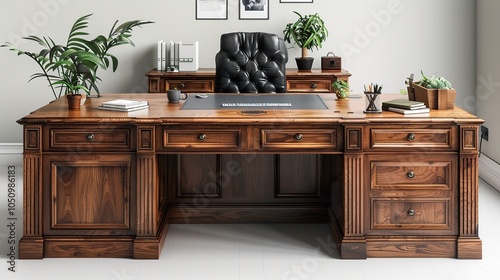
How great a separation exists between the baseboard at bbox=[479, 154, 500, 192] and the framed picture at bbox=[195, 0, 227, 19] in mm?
2564

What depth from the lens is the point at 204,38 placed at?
265 inches

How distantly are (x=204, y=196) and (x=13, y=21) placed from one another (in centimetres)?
290

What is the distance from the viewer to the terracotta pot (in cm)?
440

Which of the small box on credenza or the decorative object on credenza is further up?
the small box on credenza

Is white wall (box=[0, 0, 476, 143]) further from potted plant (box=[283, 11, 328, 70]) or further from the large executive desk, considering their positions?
the large executive desk

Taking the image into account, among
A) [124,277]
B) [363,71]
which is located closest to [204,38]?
[363,71]

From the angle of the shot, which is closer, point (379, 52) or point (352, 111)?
point (352, 111)

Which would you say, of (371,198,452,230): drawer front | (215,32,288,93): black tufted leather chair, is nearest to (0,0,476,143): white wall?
(215,32,288,93): black tufted leather chair

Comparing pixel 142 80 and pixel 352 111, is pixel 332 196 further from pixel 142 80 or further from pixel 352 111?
pixel 142 80

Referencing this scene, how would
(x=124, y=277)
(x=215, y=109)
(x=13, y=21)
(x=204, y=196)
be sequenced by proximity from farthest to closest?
(x=13, y=21), (x=204, y=196), (x=215, y=109), (x=124, y=277)

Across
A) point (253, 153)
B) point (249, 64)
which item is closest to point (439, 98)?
point (253, 153)

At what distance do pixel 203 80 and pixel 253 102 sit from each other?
65.4 inches

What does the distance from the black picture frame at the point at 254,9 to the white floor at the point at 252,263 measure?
8.55 feet

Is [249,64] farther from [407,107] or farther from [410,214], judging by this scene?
[410,214]
